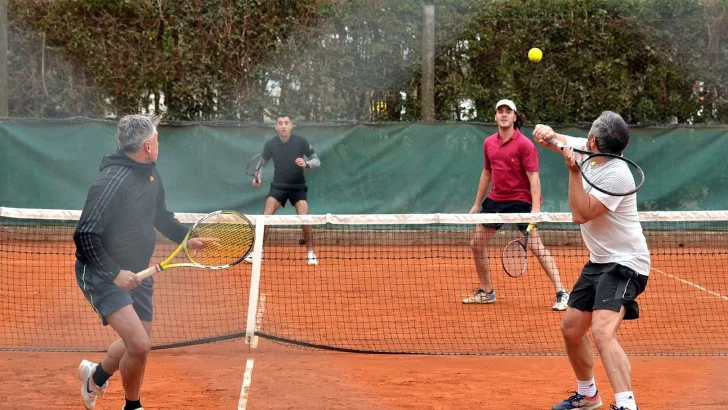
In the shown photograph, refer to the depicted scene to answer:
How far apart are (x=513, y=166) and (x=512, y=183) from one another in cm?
15

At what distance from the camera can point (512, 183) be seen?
25.9 feet

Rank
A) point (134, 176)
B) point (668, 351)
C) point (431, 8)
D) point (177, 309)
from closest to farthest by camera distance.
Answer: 1. point (134, 176)
2. point (668, 351)
3. point (177, 309)
4. point (431, 8)

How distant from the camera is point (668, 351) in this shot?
6602 mm

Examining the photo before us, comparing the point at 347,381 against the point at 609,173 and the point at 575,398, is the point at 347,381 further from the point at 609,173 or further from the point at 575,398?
the point at 609,173

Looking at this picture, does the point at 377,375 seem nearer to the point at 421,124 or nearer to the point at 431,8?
the point at 421,124

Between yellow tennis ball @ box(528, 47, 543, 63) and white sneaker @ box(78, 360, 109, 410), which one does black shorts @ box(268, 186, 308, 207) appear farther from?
white sneaker @ box(78, 360, 109, 410)

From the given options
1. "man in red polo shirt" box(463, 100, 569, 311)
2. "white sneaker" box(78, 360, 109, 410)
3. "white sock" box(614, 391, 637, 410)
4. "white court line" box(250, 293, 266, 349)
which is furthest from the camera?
"man in red polo shirt" box(463, 100, 569, 311)

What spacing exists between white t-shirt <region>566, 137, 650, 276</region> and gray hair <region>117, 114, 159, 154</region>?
2185 mm

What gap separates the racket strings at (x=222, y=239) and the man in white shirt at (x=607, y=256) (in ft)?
5.15

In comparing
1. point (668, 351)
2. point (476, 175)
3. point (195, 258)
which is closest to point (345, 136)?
point (476, 175)

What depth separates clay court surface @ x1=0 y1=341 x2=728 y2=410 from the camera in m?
5.14

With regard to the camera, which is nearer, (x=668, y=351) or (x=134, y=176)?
(x=134, y=176)

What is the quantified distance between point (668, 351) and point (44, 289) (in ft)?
18.9

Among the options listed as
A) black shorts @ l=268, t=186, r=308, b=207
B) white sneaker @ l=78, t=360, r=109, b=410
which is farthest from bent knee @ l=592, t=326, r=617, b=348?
black shorts @ l=268, t=186, r=308, b=207
